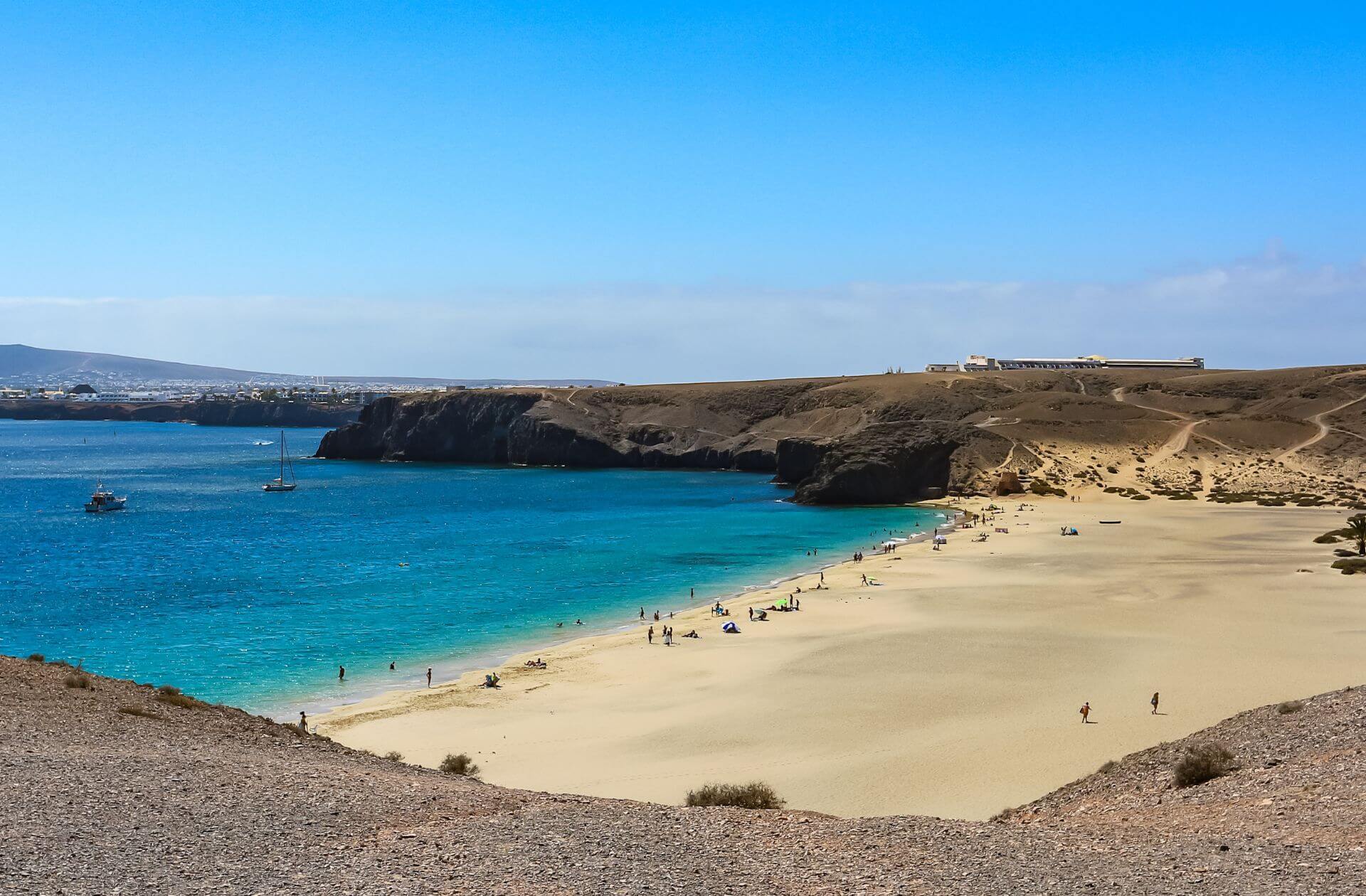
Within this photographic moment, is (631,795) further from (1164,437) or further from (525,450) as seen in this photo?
(525,450)

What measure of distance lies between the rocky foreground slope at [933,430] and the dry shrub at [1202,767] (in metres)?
73.1

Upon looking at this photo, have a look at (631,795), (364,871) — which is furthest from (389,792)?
(631,795)

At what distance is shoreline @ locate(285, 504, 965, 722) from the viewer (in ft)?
105

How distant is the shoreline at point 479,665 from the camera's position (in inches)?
1259

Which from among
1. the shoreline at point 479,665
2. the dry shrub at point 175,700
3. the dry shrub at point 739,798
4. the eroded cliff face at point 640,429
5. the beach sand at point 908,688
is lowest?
the shoreline at point 479,665

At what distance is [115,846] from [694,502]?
80.0 meters

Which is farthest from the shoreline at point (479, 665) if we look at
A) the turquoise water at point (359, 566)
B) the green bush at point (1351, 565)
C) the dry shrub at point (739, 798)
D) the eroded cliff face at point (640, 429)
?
the eroded cliff face at point (640, 429)

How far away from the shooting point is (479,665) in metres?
37.8

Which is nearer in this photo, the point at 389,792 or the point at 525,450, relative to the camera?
the point at 389,792

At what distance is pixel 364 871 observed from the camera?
12.5 metres

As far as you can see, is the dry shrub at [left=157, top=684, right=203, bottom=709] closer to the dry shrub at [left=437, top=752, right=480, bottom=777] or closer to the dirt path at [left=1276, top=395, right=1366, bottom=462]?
the dry shrub at [left=437, top=752, right=480, bottom=777]

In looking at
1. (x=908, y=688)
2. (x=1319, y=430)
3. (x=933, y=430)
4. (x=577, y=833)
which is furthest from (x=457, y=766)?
(x=1319, y=430)

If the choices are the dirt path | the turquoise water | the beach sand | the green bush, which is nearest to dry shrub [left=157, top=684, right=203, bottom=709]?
the beach sand

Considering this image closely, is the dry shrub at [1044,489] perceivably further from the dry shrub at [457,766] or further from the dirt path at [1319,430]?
the dry shrub at [457,766]
